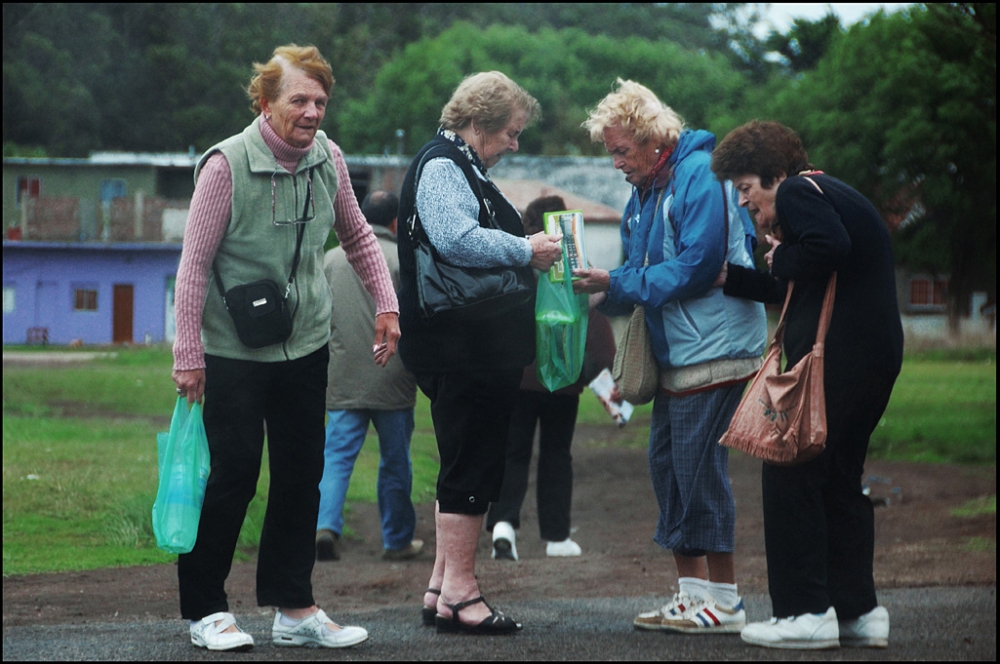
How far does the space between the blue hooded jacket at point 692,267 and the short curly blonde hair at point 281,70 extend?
1.40 m

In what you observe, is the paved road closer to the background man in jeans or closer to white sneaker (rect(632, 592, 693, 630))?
white sneaker (rect(632, 592, 693, 630))

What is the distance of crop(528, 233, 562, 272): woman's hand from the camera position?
457 centimetres

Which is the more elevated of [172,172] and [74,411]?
[172,172]

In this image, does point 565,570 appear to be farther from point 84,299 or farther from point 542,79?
point 542,79

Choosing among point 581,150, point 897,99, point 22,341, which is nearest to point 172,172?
point 22,341

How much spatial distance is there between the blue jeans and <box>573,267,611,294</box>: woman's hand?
2518 mm

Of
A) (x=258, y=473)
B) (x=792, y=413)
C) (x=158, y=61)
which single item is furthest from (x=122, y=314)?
(x=792, y=413)

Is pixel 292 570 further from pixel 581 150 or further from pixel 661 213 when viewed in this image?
pixel 581 150

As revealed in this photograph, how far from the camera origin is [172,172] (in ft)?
152

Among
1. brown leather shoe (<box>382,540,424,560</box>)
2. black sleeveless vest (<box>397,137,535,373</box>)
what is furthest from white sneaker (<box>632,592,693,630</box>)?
brown leather shoe (<box>382,540,424,560</box>)

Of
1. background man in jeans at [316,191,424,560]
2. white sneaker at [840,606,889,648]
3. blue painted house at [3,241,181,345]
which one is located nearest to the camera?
white sneaker at [840,606,889,648]

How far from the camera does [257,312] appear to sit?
4199 millimetres

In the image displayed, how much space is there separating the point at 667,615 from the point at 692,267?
1.40 metres

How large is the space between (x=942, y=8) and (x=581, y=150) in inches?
1860
